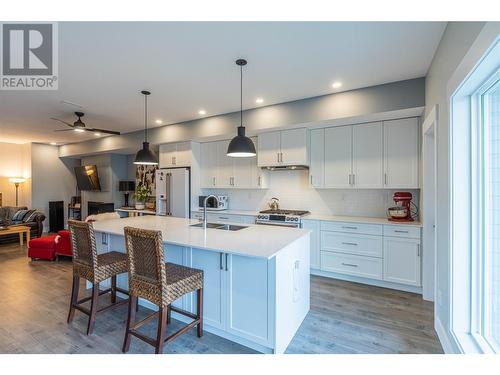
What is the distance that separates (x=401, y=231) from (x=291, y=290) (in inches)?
75.6

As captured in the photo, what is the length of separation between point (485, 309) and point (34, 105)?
600cm

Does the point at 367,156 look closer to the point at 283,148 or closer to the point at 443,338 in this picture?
the point at 283,148

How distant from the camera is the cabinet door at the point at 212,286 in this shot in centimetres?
224

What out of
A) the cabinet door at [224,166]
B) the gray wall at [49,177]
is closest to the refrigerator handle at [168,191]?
the cabinet door at [224,166]

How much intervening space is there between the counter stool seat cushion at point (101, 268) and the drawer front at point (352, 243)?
273cm

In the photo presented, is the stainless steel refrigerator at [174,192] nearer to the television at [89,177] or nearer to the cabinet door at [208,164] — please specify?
the cabinet door at [208,164]

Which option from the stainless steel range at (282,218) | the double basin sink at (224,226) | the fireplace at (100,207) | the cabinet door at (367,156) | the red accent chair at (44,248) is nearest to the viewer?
the double basin sink at (224,226)

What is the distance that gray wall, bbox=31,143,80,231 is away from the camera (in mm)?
7195

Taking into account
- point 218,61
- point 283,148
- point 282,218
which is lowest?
point 282,218

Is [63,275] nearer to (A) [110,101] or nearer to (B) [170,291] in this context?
(A) [110,101]

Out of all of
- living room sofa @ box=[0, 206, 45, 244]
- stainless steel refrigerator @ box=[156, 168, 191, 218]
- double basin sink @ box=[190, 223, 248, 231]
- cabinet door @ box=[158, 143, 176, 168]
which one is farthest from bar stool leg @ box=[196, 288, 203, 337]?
living room sofa @ box=[0, 206, 45, 244]

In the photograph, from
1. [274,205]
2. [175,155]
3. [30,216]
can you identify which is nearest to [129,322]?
[274,205]

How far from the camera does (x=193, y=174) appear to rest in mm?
5129

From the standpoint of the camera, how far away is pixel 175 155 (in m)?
5.26
